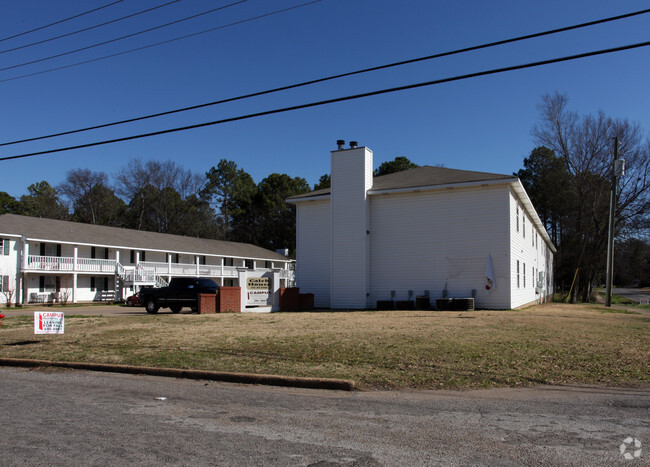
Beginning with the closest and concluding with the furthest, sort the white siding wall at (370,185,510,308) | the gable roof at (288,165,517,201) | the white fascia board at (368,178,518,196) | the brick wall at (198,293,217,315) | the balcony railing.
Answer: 1. the brick wall at (198,293,217,315)
2. the white fascia board at (368,178,518,196)
3. the white siding wall at (370,185,510,308)
4. the gable roof at (288,165,517,201)
5. the balcony railing

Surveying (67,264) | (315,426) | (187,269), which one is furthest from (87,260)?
(315,426)

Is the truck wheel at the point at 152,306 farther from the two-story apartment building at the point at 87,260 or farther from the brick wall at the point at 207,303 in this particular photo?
the two-story apartment building at the point at 87,260

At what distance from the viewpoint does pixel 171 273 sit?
46625 millimetres

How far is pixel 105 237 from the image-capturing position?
43.3 metres

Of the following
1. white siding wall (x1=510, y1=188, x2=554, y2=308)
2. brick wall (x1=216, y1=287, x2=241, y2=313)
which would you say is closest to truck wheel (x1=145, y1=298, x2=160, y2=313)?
brick wall (x1=216, y1=287, x2=241, y2=313)

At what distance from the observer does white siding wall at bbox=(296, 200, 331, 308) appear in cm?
2989

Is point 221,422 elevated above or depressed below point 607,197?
below

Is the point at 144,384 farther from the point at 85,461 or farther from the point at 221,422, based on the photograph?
the point at 85,461

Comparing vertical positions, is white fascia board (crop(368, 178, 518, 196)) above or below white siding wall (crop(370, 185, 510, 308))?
above

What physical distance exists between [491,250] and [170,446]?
22.4 m

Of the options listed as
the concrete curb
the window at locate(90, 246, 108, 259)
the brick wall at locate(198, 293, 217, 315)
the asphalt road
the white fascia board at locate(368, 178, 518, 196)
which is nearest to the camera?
the asphalt road

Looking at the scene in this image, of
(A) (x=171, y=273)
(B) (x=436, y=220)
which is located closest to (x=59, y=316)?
(B) (x=436, y=220)

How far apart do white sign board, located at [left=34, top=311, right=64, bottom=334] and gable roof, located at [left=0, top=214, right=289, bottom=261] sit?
1036 inches

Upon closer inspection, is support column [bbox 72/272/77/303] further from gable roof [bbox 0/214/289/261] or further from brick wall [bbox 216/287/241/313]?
brick wall [bbox 216/287/241/313]
